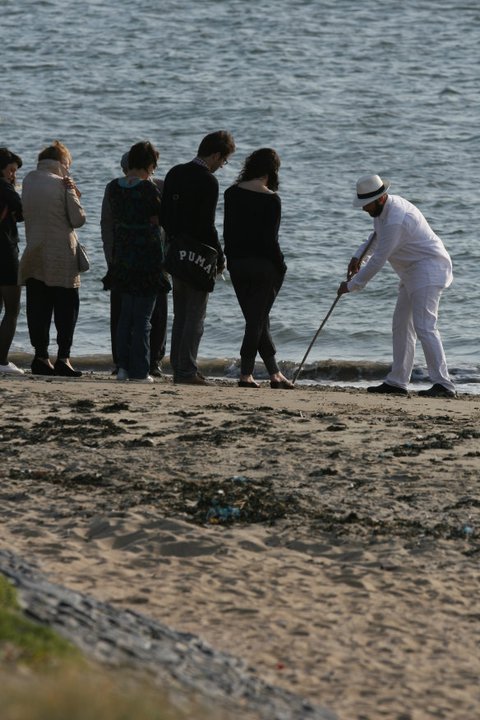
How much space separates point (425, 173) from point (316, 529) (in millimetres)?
17707

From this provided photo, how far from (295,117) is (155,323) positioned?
1696 centimetres

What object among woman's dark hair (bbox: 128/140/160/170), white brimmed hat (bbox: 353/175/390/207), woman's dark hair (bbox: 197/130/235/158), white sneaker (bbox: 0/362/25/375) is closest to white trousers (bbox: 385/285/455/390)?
white brimmed hat (bbox: 353/175/390/207)

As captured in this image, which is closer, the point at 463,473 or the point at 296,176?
the point at 463,473

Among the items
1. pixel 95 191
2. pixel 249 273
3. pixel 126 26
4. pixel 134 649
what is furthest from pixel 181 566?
pixel 126 26

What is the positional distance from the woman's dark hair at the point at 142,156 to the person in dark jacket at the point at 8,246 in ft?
3.15

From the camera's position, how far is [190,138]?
2573 cm

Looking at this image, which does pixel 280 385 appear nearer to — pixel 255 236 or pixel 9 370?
pixel 255 236

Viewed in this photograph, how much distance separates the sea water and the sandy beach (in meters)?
5.14

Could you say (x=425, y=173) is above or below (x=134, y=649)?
above

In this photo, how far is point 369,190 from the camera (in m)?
9.41

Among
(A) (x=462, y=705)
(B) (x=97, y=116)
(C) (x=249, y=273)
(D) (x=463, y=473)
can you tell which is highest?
(B) (x=97, y=116)

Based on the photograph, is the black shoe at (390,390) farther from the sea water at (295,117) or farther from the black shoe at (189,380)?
the sea water at (295,117)

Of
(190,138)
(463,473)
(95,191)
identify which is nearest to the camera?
(463,473)

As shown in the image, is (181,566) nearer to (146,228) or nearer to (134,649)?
(134,649)
